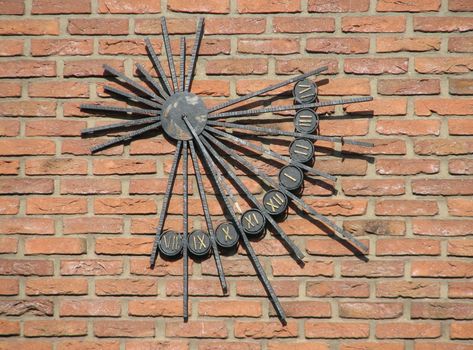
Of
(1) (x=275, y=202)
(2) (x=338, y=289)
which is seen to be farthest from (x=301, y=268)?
(1) (x=275, y=202)

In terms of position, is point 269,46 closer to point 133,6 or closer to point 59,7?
A: point 133,6

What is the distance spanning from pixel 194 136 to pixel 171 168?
5.6 inches

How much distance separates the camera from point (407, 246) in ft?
6.70

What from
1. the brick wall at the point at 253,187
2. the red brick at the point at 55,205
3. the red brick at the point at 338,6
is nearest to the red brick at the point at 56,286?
the brick wall at the point at 253,187

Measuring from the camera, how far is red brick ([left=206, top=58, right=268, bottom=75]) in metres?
2.09

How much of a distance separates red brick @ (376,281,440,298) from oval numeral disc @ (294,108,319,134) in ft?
1.97

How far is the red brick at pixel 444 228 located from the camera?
2.04m

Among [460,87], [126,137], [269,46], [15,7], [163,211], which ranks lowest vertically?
[163,211]

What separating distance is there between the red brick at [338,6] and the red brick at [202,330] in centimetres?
117

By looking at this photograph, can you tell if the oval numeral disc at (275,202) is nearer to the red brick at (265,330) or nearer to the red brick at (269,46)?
the red brick at (265,330)

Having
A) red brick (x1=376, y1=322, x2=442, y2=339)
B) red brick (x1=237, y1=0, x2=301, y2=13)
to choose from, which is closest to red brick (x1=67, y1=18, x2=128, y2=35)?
red brick (x1=237, y1=0, x2=301, y2=13)

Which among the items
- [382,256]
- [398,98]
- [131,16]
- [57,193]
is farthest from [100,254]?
[398,98]

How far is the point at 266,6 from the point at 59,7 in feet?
2.48

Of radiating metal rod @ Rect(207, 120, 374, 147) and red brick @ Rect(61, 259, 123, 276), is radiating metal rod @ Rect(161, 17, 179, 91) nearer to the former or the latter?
radiating metal rod @ Rect(207, 120, 374, 147)
